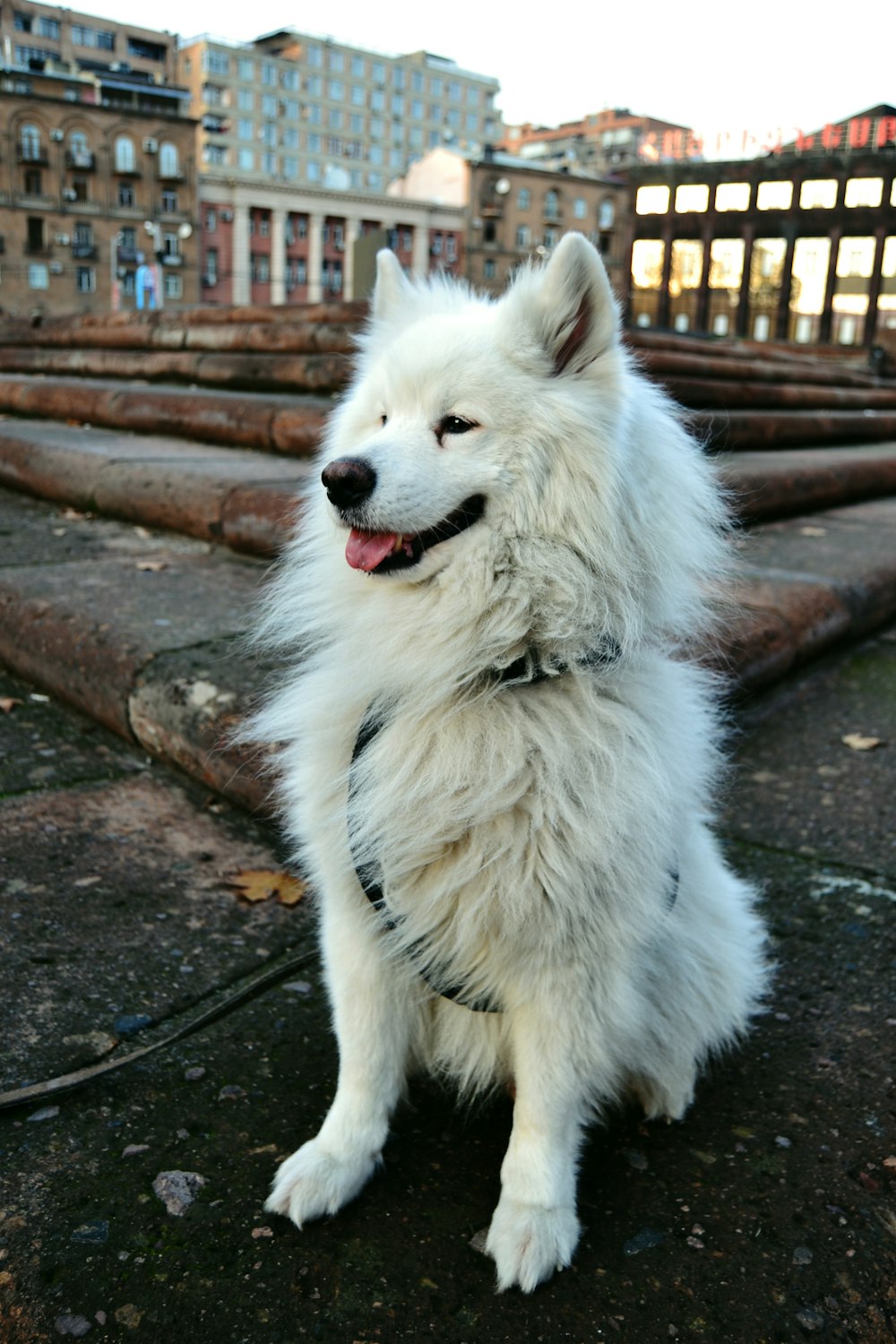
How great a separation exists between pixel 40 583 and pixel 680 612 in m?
3.18

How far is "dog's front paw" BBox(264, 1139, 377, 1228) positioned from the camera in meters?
1.62

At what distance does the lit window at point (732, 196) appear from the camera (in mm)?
54750

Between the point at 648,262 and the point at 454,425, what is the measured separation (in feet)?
209

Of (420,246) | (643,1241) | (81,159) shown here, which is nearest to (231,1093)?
(643,1241)

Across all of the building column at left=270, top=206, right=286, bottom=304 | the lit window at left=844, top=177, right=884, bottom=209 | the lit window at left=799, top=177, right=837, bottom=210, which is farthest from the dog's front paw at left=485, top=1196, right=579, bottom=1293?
the building column at left=270, top=206, right=286, bottom=304

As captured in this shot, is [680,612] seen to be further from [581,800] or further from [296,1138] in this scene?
[296,1138]

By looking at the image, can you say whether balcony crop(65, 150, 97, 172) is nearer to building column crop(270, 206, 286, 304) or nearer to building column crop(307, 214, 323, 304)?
building column crop(270, 206, 286, 304)

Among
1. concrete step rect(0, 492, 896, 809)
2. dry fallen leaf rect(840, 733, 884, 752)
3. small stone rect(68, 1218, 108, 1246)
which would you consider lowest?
small stone rect(68, 1218, 108, 1246)

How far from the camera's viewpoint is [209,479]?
5.07 meters

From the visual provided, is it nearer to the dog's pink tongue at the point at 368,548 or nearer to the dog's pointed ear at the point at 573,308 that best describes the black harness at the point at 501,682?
the dog's pink tongue at the point at 368,548

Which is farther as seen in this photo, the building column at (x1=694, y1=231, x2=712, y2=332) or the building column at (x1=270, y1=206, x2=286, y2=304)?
the building column at (x1=270, y1=206, x2=286, y2=304)

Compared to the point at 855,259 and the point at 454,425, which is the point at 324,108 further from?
the point at 454,425

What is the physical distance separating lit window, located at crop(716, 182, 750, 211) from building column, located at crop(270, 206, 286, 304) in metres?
28.6

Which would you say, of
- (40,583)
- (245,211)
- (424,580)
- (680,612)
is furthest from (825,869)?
(245,211)
